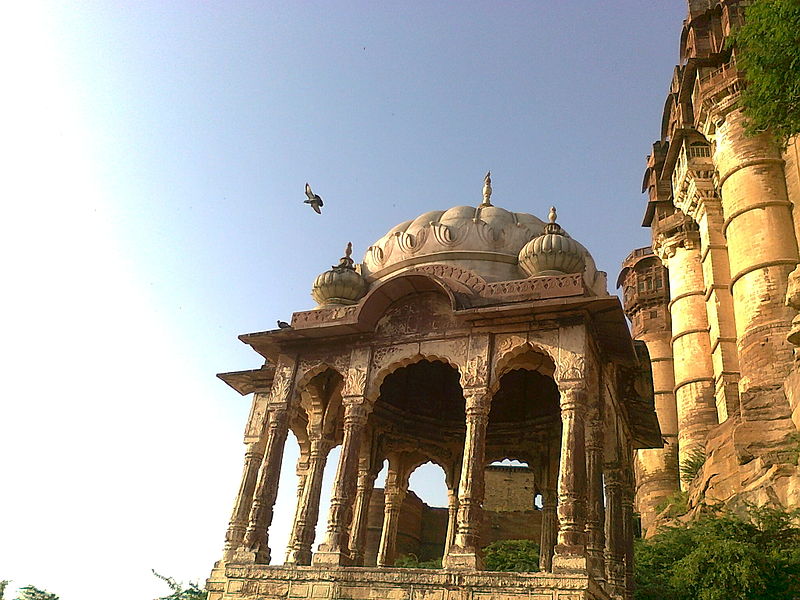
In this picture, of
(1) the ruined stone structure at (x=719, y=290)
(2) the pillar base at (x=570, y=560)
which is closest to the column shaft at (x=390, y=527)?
(2) the pillar base at (x=570, y=560)

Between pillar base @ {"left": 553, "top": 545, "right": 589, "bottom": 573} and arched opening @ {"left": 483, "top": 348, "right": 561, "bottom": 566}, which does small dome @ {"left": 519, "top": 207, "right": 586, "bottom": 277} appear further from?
pillar base @ {"left": 553, "top": 545, "right": 589, "bottom": 573}

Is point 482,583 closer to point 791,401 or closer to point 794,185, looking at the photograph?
point 791,401

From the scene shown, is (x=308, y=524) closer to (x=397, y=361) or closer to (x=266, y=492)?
(x=266, y=492)

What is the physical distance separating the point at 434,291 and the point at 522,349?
Result: 1.72m

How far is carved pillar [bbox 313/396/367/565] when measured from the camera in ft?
30.2

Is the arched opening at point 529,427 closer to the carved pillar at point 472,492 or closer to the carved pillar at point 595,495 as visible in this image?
the carved pillar at point 595,495

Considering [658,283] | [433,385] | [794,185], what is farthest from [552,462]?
[658,283]

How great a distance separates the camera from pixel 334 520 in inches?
374

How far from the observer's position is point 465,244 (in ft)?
39.3

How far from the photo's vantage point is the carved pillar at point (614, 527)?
11.2 m

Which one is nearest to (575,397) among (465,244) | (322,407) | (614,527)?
(614,527)

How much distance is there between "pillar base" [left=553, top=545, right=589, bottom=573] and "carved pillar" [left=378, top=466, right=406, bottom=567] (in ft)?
20.3

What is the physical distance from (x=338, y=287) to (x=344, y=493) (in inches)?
138

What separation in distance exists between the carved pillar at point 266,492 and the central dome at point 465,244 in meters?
3.14
